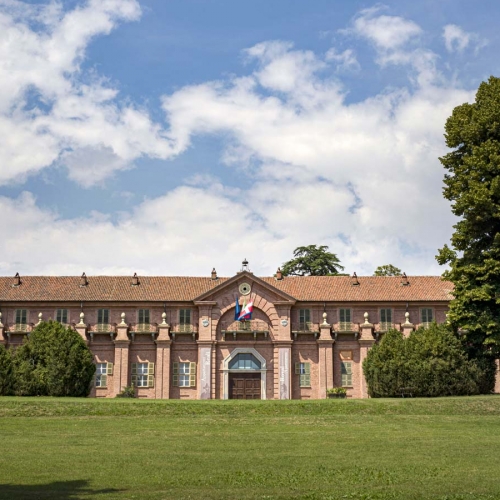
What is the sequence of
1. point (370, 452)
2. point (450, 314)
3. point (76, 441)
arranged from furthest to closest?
point (450, 314) → point (76, 441) → point (370, 452)

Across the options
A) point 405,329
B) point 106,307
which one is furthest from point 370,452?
point 106,307

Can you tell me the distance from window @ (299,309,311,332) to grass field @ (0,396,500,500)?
749 inches

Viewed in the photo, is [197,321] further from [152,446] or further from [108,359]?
[152,446]

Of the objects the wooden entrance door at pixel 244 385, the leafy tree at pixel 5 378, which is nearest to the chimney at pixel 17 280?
the leafy tree at pixel 5 378

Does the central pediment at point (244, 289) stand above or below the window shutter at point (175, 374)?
above

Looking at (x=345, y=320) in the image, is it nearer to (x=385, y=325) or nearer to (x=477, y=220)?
(x=385, y=325)

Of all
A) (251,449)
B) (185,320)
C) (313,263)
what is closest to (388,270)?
(313,263)

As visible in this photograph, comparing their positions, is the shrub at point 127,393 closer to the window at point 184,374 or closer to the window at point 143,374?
the window at point 143,374

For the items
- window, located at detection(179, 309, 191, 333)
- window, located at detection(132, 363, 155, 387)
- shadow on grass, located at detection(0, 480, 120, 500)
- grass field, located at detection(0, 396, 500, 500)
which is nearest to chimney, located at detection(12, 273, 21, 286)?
window, located at detection(132, 363, 155, 387)

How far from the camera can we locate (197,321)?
5919 centimetres

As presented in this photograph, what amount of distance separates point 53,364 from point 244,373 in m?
16.0

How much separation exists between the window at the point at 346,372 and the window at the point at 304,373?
2.52 m

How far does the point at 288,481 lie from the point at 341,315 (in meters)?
39.1

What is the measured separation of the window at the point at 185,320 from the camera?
58.9 metres
